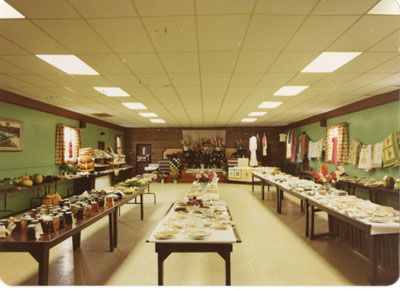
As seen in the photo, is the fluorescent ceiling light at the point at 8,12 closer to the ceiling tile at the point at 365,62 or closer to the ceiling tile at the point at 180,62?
the ceiling tile at the point at 180,62

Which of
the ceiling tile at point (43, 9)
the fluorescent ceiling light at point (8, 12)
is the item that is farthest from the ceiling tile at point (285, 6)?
the fluorescent ceiling light at point (8, 12)

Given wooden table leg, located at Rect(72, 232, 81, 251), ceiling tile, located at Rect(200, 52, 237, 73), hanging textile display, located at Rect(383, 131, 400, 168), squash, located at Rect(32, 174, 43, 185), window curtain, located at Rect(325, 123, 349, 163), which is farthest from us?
window curtain, located at Rect(325, 123, 349, 163)

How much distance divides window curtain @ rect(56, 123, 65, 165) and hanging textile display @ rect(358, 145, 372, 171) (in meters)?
9.18

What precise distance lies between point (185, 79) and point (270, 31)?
2263mm

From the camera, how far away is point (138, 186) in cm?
588

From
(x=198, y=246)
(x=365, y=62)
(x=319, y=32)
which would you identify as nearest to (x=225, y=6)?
(x=319, y=32)

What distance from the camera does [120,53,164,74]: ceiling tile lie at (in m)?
3.80

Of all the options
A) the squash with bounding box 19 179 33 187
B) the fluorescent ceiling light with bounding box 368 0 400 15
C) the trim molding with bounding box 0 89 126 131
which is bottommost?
the squash with bounding box 19 179 33 187

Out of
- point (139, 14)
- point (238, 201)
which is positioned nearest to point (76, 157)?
point (238, 201)

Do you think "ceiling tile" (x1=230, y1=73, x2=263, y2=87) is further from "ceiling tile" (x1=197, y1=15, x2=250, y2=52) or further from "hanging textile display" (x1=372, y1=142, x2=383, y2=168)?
"hanging textile display" (x1=372, y1=142, x2=383, y2=168)

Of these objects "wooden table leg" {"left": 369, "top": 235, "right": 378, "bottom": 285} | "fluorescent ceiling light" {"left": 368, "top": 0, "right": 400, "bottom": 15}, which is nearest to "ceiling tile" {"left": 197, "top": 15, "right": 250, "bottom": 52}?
"fluorescent ceiling light" {"left": 368, "top": 0, "right": 400, "bottom": 15}

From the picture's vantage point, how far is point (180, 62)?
4.04 meters

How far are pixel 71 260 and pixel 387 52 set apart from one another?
18.3 ft

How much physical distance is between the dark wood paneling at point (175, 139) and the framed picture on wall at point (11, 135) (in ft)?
28.3
